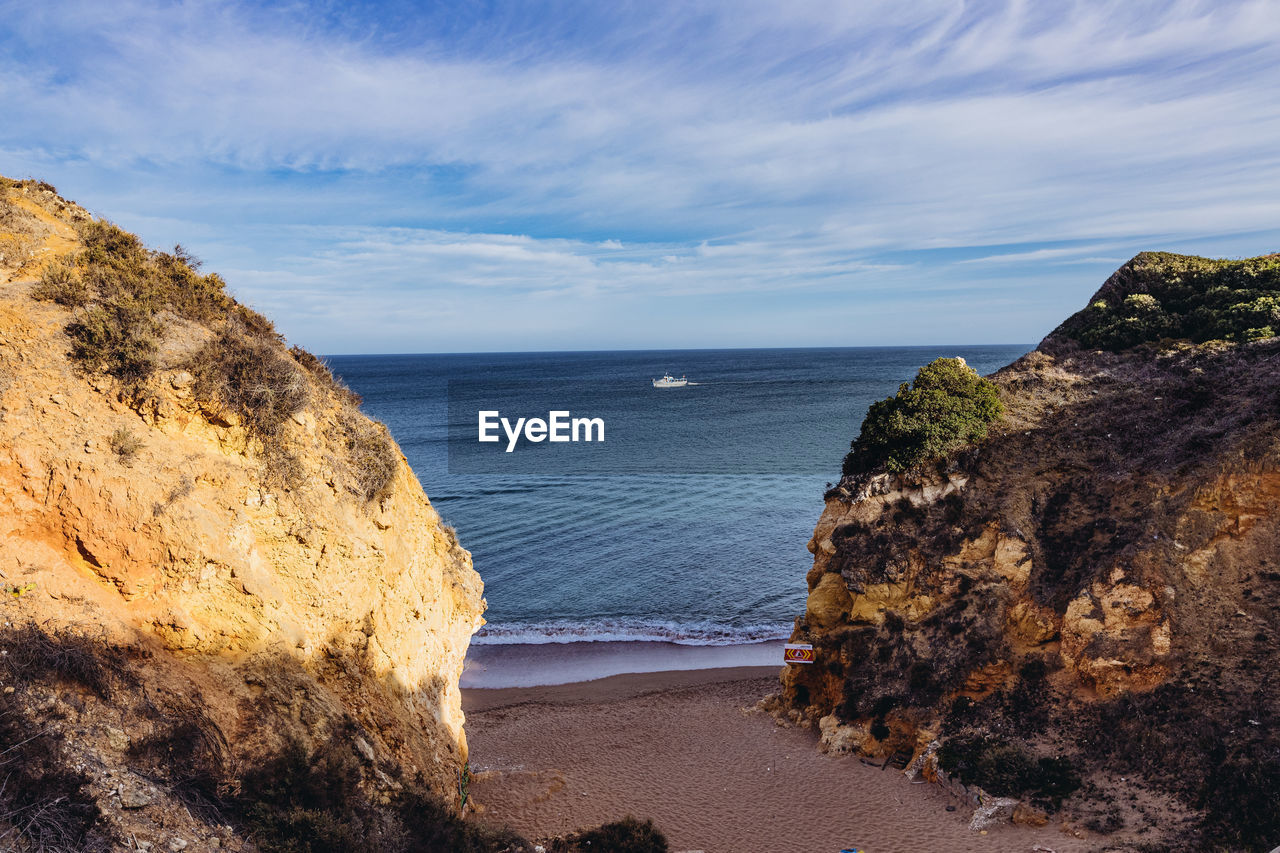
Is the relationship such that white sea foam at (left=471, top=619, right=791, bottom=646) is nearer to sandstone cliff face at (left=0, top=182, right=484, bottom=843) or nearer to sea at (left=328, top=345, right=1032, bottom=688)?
sea at (left=328, top=345, right=1032, bottom=688)

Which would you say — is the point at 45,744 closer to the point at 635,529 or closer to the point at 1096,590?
the point at 1096,590

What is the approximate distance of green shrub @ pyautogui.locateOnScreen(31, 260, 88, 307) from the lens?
464 inches

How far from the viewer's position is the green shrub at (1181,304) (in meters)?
22.6

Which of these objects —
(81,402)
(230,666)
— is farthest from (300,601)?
(81,402)

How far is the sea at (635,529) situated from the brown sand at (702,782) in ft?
13.6

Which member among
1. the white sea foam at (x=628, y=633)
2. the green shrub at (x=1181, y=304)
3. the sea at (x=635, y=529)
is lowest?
the white sea foam at (x=628, y=633)

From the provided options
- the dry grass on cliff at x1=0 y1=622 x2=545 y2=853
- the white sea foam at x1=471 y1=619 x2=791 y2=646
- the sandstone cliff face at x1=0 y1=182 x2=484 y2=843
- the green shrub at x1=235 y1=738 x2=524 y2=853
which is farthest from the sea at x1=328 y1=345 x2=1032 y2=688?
the dry grass on cliff at x1=0 y1=622 x2=545 y2=853

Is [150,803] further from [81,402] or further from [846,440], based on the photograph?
[846,440]

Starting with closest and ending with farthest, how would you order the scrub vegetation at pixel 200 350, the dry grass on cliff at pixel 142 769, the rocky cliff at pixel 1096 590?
1. the dry grass on cliff at pixel 142 769
2. the scrub vegetation at pixel 200 350
3. the rocky cliff at pixel 1096 590

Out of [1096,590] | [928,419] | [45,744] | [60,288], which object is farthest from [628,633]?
[45,744]

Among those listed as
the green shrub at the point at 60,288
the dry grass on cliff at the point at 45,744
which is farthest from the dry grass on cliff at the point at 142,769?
the green shrub at the point at 60,288

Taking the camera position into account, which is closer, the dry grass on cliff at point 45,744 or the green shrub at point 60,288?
the dry grass on cliff at point 45,744

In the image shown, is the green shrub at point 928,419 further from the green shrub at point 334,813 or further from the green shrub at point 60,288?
the green shrub at point 60,288

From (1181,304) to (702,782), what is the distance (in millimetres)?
22591
